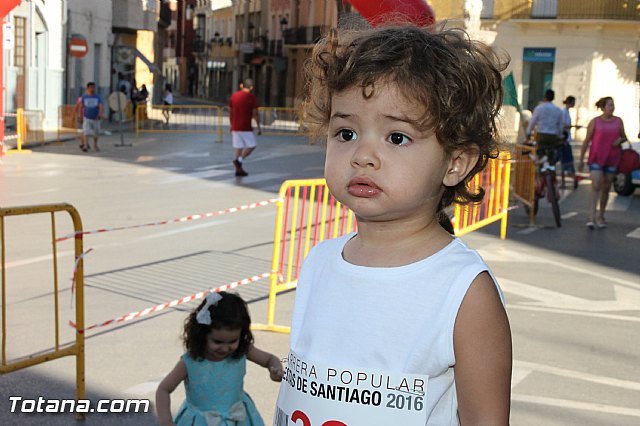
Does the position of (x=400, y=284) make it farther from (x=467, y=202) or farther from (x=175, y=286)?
(x=175, y=286)

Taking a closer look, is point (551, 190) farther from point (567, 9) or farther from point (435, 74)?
point (567, 9)

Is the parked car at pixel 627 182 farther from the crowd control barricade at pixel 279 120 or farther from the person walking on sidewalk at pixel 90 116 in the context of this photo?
the crowd control barricade at pixel 279 120

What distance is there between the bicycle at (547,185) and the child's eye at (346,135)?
39.2 ft

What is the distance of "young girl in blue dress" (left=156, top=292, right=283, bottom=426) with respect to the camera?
440 centimetres

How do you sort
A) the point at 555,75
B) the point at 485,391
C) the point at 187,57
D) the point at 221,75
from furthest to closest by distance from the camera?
1. the point at 187,57
2. the point at 221,75
3. the point at 555,75
4. the point at 485,391

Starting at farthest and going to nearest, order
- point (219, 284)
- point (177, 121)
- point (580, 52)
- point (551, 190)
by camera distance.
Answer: point (580, 52), point (177, 121), point (551, 190), point (219, 284)

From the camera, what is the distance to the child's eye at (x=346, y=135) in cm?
210

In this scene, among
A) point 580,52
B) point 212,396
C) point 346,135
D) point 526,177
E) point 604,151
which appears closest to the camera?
point 346,135

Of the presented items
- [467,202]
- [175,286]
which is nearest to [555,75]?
[175,286]

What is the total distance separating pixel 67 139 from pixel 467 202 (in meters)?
28.0

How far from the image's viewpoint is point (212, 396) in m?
4.41

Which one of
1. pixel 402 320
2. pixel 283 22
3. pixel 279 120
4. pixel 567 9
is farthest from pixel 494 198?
pixel 283 22

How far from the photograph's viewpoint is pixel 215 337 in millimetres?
4441

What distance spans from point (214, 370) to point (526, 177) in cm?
1009
